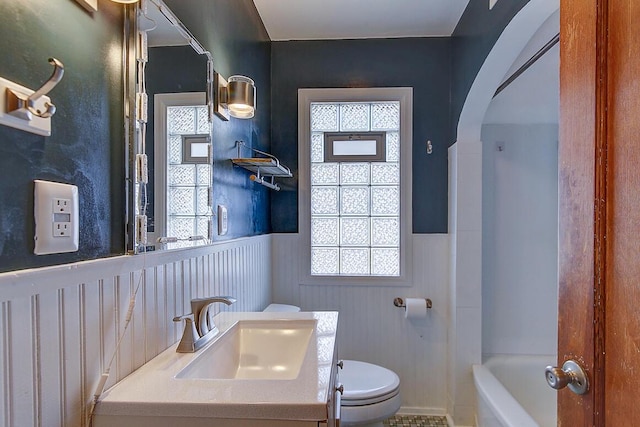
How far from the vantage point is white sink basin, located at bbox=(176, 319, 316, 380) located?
1.29m

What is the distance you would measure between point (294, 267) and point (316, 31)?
5.14 feet

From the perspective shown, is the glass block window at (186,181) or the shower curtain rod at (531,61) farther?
the shower curtain rod at (531,61)

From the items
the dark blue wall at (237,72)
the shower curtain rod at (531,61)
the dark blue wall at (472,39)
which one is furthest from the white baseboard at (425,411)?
the shower curtain rod at (531,61)

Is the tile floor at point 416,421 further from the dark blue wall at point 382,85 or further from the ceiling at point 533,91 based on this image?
the ceiling at point 533,91

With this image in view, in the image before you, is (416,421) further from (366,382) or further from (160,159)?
(160,159)

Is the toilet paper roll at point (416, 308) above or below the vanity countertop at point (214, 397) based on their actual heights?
below

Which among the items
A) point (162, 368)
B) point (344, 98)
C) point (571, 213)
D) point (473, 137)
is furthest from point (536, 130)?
point (162, 368)

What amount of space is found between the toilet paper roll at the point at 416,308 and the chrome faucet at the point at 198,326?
1483 mm

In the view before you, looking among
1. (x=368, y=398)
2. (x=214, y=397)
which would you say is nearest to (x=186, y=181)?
(x=214, y=397)

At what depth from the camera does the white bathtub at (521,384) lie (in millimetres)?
2133

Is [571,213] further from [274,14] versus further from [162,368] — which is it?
[274,14]

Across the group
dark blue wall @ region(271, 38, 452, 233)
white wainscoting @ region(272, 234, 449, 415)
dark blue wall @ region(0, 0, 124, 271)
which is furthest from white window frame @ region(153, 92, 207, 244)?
white wainscoting @ region(272, 234, 449, 415)

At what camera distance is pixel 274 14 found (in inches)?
89.2

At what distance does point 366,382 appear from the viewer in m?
1.99
